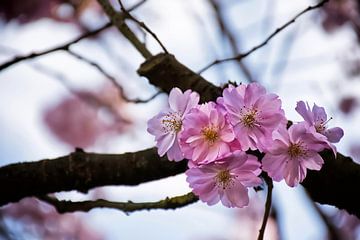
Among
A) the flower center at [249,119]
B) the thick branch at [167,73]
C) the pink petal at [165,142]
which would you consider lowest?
the flower center at [249,119]

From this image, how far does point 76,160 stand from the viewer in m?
1.02

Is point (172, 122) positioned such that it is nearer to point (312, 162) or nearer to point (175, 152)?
point (175, 152)

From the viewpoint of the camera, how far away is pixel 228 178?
67 cm

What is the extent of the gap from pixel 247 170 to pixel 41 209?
94.6 inches

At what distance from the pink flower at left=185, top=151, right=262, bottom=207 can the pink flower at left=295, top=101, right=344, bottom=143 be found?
0.09 metres

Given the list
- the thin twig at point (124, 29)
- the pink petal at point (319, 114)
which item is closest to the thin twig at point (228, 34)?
the thin twig at point (124, 29)

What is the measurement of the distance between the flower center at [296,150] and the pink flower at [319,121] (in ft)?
0.12

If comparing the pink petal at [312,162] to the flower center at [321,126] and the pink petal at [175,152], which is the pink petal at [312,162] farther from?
the pink petal at [175,152]

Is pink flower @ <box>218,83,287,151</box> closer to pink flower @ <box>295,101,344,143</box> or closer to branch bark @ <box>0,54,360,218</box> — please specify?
pink flower @ <box>295,101,344,143</box>

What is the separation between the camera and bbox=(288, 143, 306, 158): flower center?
26.5 inches

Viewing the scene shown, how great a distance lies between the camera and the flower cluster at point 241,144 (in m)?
0.66

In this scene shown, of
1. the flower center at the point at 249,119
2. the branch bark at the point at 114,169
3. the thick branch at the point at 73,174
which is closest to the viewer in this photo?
the flower center at the point at 249,119

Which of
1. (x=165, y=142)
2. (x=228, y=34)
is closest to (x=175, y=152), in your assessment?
(x=165, y=142)

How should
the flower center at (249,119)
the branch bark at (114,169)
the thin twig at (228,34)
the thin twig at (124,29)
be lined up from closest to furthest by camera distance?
the flower center at (249,119), the branch bark at (114,169), the thin twig at (124,29), the thin twig at (228,34)
